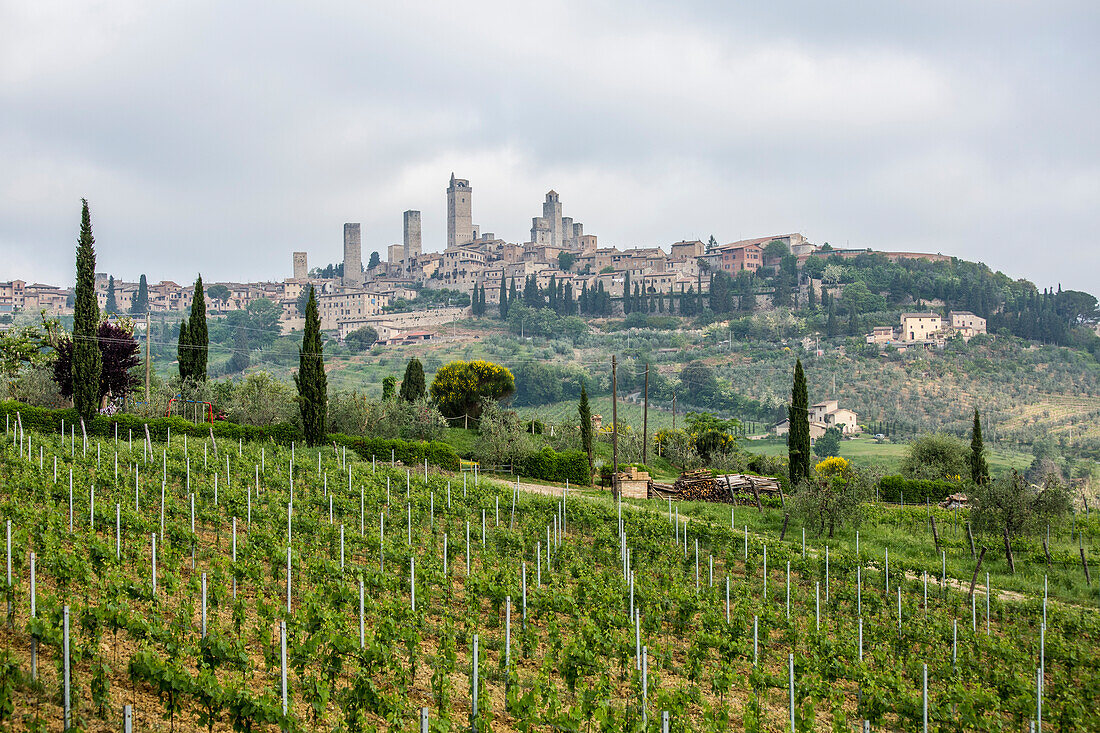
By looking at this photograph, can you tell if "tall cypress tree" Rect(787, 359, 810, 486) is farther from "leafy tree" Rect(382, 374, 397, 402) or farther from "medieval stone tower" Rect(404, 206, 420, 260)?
"medieval stone tower" Rect(404, 206, 420, 260)

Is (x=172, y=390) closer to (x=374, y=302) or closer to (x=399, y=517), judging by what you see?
(x=399, y=517)

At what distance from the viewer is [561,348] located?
93.4 meters

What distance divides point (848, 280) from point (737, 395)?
47678 millimetres

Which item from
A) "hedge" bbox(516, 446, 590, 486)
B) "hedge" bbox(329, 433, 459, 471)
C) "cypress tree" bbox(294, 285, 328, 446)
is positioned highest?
"cypress tree" bbox(294, 285, 328, 446)

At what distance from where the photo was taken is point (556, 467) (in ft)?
83.4

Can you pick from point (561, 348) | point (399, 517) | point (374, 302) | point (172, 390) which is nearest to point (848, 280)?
point (561, 348)

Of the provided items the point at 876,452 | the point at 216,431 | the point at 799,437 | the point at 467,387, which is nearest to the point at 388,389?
the point at 467,387

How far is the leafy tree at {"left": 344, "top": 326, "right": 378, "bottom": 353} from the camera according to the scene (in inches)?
3905

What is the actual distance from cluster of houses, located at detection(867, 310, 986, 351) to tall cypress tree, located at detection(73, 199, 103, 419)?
8036cm

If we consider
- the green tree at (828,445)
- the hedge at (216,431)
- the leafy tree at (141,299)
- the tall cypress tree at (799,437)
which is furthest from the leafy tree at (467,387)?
the leafy tree at (141,299)

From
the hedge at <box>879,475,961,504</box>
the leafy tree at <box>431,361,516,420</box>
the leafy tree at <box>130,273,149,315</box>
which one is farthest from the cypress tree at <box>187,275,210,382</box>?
the leafy tree at <box>130,273,149,315</box>

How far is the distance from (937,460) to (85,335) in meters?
28.8

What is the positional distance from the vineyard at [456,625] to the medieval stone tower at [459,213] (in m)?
132

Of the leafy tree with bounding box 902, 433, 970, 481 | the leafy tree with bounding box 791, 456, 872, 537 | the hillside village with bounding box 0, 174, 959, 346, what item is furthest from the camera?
the hillside village with bounding box 0, 174, 959, 346
